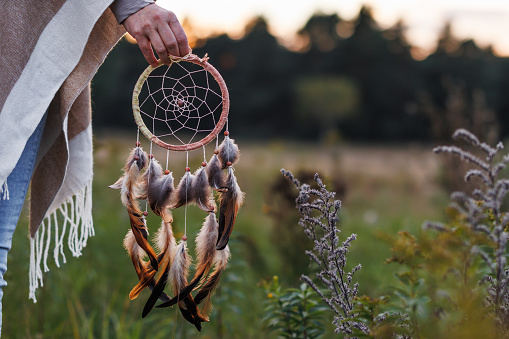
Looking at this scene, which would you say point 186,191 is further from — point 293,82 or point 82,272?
point 293,82

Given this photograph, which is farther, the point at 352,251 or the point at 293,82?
the point at 293,82

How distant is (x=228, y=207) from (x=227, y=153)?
0.18 meters

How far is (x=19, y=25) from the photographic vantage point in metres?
1.57

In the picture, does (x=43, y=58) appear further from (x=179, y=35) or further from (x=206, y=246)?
(x=206, y=246)

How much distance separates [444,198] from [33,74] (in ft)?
14.9

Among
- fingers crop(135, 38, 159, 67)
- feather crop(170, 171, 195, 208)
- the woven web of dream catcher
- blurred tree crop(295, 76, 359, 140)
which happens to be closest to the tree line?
blurred tree crop(295, 76, 359, 140)

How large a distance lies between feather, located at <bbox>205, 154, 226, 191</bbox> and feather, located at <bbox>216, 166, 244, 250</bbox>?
0.07ft

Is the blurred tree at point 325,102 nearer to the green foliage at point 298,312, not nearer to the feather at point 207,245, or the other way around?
the green foliage at point 298,312

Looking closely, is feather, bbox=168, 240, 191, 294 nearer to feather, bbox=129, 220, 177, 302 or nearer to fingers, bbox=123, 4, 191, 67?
feather, bbox=129, 220, 177, 302

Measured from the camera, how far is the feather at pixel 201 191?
4.96 ft

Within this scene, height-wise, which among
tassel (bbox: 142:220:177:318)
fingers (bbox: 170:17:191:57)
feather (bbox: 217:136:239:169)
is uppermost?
fingers (bbox: 170:17:191:57)

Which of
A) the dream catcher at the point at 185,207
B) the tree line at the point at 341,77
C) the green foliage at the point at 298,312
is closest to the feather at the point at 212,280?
the dream catcher at the point at 185,207

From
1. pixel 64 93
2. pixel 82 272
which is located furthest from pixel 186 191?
pixel 82 272

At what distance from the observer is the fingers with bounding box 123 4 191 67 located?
1.45 metres
